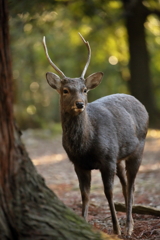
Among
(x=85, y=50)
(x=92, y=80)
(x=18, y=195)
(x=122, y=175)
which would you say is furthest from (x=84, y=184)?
(x=85, y=50)

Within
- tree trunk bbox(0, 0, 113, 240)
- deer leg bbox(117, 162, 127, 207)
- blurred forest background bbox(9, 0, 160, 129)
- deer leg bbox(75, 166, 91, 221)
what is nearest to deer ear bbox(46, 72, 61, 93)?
deer leg bbox(75, 166, 91, 221)

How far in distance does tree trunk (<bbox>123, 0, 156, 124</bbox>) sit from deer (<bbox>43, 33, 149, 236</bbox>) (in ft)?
39.2

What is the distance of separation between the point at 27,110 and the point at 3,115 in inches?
648

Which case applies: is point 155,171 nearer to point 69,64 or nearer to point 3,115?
point 3,115

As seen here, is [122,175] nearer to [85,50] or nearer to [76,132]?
[76,132]

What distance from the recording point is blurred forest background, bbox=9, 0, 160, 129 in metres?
17.8

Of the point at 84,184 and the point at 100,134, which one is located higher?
the point at 100,134

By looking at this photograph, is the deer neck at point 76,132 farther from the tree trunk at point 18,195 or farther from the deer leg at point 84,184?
the tree trunk at point 18,195

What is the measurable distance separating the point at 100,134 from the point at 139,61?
1335 centimetres

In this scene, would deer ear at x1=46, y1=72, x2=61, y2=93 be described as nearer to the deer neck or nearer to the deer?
the deer

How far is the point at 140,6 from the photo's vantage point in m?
18.0

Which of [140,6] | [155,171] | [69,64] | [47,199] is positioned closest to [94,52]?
[69,64]

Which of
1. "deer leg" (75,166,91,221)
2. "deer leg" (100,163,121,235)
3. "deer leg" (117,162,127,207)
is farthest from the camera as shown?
"deer leg" (117,162,127,207)

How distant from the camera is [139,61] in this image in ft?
61.3
